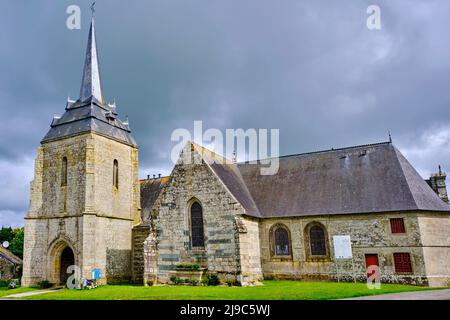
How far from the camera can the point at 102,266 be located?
80.9 feet

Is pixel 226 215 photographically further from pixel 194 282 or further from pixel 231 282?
pixel 194 282

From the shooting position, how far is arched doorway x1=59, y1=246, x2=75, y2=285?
83.5ft

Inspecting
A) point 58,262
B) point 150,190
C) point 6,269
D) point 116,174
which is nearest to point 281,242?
point 116,174

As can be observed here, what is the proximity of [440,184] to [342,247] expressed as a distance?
1314 centimetres

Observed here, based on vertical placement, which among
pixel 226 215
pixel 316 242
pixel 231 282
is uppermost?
pixel 226 215

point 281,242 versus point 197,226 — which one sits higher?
point 197,226

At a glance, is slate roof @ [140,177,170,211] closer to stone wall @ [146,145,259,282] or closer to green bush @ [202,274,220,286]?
Answer: stone wall @ [146,145,259,282]

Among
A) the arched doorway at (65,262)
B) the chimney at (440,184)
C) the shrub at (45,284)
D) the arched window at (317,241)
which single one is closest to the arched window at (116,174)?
the arched doorway at (65,262)

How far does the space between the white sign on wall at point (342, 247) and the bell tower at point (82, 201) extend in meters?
15.3

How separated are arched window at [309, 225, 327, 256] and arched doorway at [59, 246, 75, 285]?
1723 centimetres

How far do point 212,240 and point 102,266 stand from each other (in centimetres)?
916

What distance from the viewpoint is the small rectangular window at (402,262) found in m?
19.7

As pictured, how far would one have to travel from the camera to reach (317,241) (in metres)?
22.0
